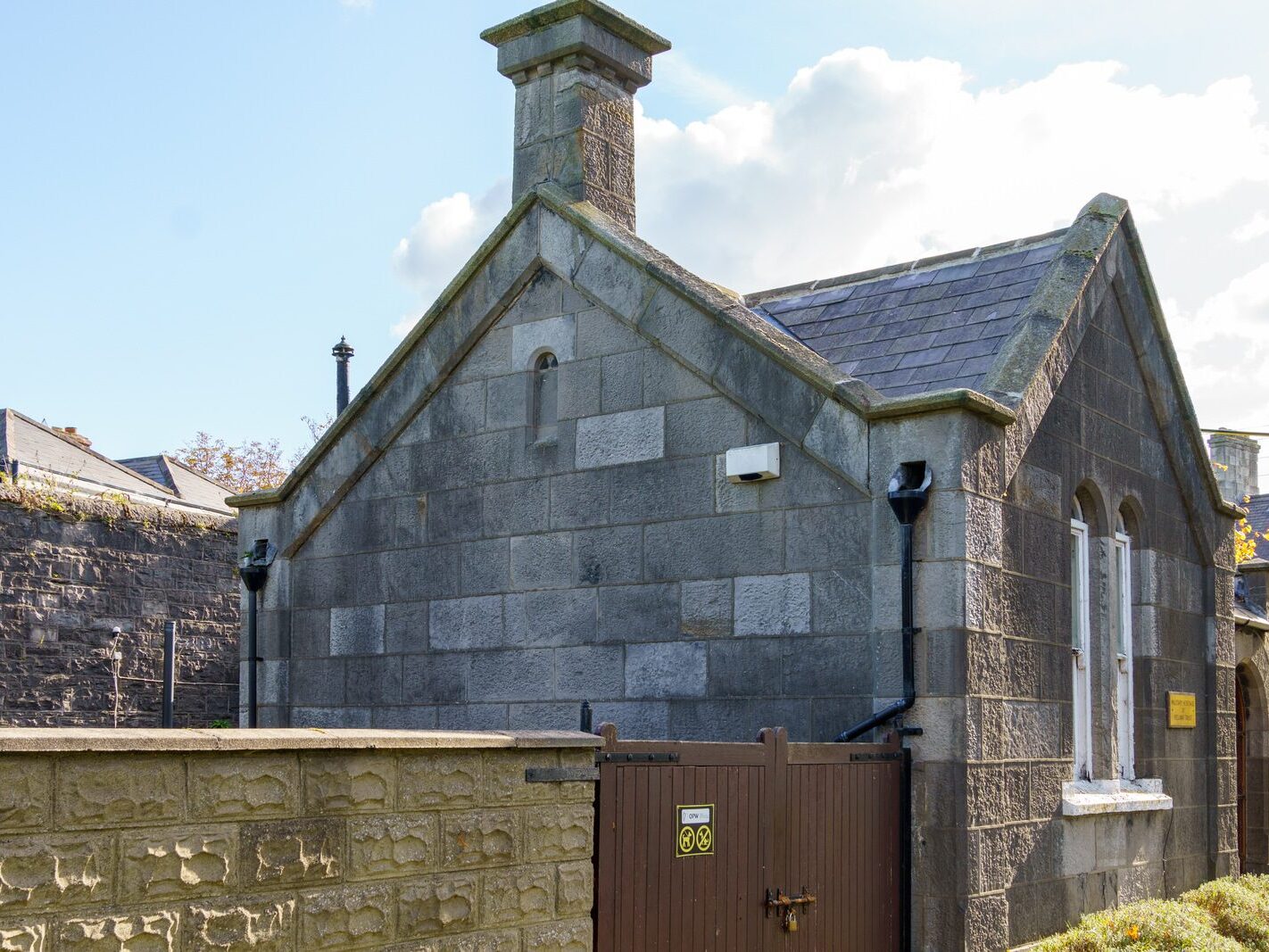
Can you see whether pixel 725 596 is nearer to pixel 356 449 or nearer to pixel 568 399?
pixel 568 399

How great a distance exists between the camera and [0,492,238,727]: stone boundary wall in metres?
14.3

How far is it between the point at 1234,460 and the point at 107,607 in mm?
26035

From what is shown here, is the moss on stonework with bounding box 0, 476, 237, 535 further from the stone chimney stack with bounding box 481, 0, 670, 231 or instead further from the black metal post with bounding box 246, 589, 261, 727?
the stone chimney stack with bounding box 481, 0, 670, 231

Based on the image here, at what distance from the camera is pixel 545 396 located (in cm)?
1064

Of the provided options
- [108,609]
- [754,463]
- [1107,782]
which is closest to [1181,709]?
[1107,782]

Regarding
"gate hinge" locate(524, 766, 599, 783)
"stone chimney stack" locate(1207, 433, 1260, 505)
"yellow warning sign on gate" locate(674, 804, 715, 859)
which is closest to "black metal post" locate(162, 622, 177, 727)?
"yellow warning sign on gate" locate(674, 804, 715, 859)

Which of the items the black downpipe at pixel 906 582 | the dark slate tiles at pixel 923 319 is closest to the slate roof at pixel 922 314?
the dark slate tiles at pixel 923 319

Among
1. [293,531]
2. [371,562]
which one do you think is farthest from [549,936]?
[293,531]

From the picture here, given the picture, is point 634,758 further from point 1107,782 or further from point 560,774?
point 1107,782

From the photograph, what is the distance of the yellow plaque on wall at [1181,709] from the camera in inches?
448

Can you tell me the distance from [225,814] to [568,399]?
5.60 m

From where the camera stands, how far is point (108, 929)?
4.80m

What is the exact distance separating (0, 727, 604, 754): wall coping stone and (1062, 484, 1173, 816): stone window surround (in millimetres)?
4515

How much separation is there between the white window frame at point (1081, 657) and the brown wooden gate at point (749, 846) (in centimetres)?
242
